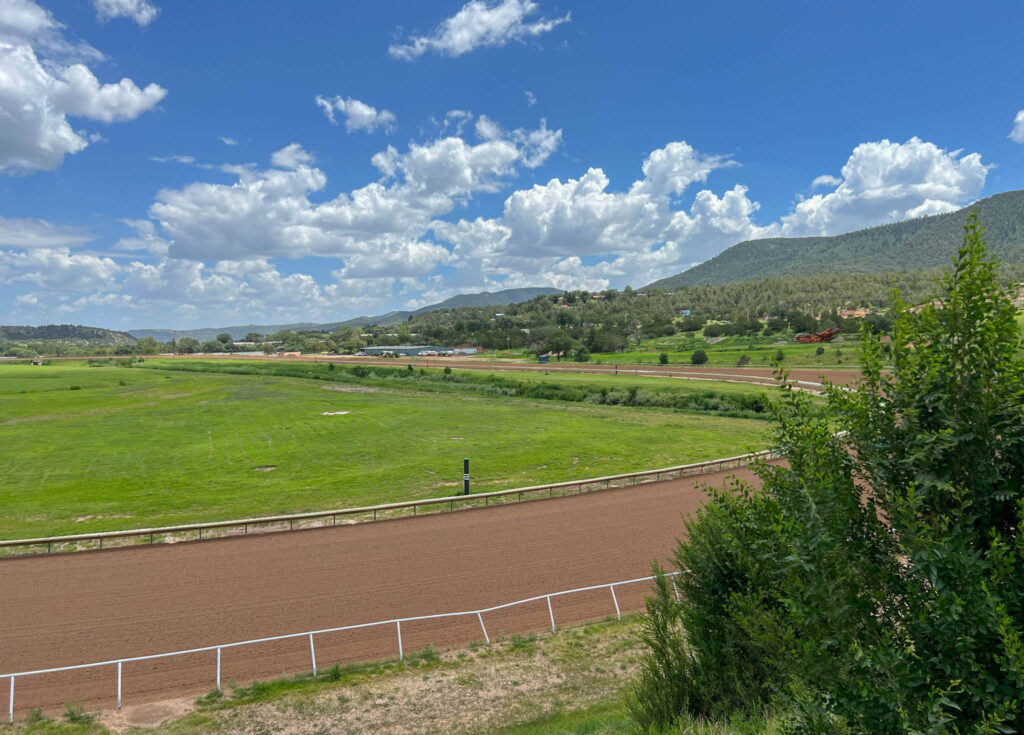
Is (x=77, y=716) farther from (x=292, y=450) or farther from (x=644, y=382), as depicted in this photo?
(x=644, y=382)

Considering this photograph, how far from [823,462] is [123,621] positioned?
15.3 m

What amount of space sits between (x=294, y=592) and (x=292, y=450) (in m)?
20.0

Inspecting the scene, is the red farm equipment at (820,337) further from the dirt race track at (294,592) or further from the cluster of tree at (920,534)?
the cluster of tree at (920,534)

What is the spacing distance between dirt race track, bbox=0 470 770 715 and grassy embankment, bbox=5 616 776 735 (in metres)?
0.71

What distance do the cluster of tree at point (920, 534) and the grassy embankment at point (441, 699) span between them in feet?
17.1

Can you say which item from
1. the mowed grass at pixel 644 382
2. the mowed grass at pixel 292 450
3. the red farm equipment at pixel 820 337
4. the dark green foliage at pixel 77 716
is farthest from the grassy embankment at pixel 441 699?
the red farm equipment at pixel 820 337

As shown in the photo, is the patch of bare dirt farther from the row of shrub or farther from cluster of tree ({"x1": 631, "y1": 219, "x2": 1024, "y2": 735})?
the row of shrub

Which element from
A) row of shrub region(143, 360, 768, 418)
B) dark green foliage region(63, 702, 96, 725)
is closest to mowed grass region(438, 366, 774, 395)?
row of shrub region(143, 360, 768, 418)

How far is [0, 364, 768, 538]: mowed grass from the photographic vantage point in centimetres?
2228

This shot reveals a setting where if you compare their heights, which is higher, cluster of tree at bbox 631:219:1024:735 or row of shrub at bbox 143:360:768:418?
cluster of tree at bbox 631:219:1024:735

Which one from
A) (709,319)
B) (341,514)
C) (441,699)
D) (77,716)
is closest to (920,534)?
(441,699)

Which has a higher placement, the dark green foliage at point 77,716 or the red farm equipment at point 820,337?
the red farm equipment at point 820,337

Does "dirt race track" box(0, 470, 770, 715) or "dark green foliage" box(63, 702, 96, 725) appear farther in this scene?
"dirt race track" box(0, 470, 770, 715)

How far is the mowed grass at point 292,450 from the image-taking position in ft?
73.1
